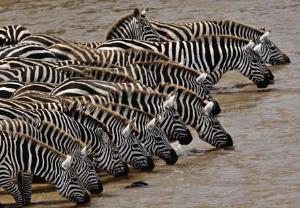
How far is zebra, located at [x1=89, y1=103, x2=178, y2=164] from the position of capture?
15367 mm

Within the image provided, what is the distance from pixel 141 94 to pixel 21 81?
6.86 ft

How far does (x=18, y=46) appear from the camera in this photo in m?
19.5

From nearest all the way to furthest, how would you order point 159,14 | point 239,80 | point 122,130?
1. point 122,130
2. point 239,80
3. point 159,14

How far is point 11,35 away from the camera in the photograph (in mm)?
22000

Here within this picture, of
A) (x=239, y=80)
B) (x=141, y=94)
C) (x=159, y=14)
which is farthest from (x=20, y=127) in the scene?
(x=159, y=14)

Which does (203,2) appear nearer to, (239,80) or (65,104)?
(239,80)

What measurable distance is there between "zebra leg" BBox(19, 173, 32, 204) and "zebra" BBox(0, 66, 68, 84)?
12.8 ft

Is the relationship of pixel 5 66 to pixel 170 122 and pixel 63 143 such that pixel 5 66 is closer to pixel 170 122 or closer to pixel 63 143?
pixel 170 122

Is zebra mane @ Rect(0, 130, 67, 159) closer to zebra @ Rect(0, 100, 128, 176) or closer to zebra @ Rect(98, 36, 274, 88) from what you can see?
zebra @ Rect(0, 100, 128, 176)

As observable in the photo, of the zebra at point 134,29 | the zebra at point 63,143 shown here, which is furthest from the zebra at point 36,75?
the zebra at point 134,29

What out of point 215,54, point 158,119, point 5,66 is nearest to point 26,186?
point 158,119

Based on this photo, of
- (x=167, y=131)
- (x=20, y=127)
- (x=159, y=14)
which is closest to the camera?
(x=20, y=127)

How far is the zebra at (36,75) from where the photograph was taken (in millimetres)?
Result: 17469

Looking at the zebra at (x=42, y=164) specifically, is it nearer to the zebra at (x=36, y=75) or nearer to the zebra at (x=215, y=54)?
→ the zebra at (x=36, y=75)
